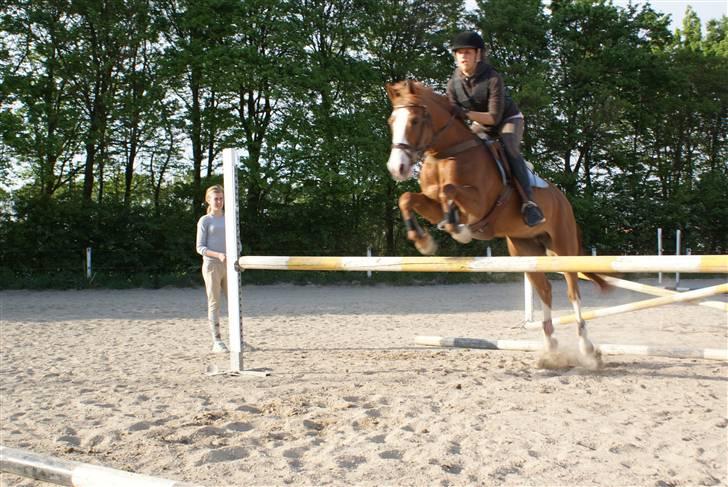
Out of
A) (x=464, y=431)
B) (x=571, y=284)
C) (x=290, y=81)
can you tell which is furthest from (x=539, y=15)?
(x=464, y=431)

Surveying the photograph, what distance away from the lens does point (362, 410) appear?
3.91 metres

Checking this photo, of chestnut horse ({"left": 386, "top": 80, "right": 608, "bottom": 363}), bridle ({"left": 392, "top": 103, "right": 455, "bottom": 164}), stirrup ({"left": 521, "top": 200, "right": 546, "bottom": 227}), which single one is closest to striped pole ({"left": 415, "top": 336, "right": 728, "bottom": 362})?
chestnut horse ({"left": 386, "top": 80, "right": 608, "bottom": 363})

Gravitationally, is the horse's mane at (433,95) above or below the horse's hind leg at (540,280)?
above

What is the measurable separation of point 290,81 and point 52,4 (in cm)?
670

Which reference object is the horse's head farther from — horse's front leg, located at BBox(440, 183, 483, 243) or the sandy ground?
the sandy ground

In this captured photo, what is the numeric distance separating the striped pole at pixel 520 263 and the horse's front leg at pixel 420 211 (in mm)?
103

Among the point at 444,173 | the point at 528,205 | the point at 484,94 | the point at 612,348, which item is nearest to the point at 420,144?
the point at 444,173

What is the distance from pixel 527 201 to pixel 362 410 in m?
1.99

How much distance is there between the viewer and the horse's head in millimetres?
3582

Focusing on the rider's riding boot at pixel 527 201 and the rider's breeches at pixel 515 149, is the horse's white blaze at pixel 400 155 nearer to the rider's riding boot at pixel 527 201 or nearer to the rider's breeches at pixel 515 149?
the rider's breeches at pixel 515 149

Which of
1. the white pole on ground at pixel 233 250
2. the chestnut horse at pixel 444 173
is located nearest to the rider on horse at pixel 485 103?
the chestnut horse at pixel 444 173

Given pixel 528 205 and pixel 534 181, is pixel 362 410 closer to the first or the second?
pixel 528 205

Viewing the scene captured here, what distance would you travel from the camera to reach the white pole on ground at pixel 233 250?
16.7 feet

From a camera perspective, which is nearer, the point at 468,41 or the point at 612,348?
the point at 468,41
